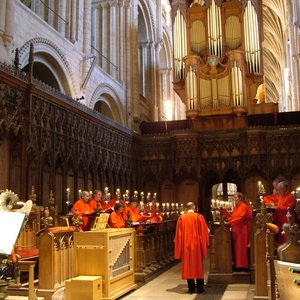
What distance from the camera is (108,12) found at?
21.9 meters

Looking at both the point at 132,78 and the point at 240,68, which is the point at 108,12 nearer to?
the point at 132,78

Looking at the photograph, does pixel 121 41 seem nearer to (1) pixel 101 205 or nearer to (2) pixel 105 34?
(2) pixel 105 34

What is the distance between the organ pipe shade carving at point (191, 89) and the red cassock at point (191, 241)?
1228cm

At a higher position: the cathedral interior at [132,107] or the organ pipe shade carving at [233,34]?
the organ pipe shade carving at [233,34]

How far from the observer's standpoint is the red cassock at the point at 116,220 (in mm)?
8900

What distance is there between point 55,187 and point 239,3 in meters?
14.6

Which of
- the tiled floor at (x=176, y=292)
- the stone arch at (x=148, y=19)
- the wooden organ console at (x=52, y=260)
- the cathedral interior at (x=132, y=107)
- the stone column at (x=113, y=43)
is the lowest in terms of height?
the tiled floor at (x=176, y=292)

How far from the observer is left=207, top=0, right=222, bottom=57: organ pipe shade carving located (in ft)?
71.1

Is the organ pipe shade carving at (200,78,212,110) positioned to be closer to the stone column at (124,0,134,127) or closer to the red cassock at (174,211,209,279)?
the stone column at (124,0,134,127)

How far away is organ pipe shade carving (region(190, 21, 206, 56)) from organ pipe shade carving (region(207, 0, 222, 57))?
0.45 metres

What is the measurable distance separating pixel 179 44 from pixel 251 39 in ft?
11.5

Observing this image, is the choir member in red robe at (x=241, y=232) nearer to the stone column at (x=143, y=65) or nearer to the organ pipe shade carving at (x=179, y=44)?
the organ pipe shade carving at (x=179, y=44)

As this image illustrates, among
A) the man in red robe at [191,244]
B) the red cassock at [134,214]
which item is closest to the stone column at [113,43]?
the red cassock at [134,214]

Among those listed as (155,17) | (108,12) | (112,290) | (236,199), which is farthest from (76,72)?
(155,17)
